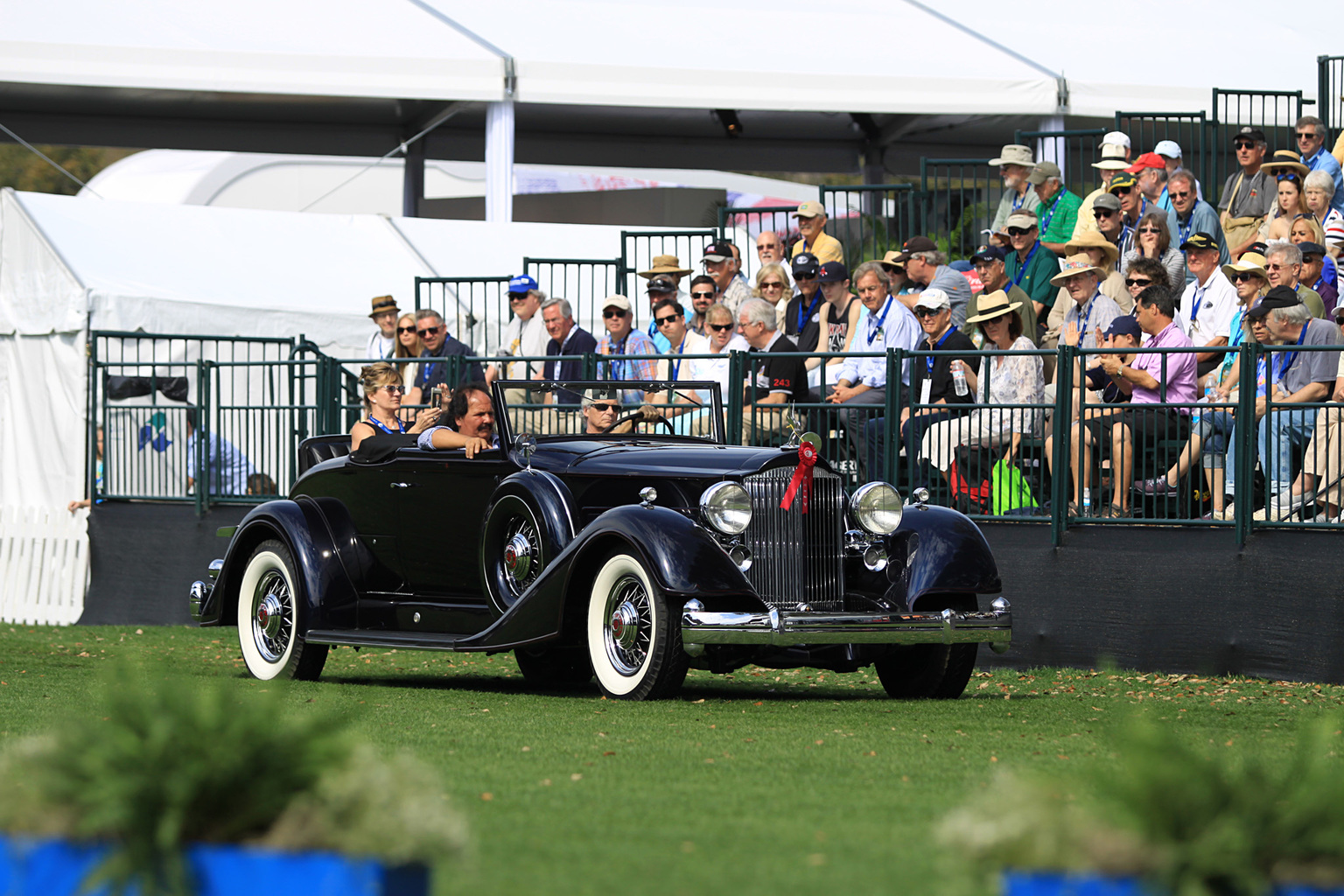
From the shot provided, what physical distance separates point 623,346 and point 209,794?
11.7 metres

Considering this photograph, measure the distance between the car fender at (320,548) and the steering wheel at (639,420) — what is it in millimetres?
1605

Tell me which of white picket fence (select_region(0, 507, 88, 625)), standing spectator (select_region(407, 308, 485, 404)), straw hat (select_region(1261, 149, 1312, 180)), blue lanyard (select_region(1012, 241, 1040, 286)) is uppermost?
straw hat (select_region(1261, 149, 1312, 180))

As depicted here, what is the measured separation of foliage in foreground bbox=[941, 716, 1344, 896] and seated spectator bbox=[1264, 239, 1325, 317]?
966 centimetres

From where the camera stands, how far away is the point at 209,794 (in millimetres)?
3314

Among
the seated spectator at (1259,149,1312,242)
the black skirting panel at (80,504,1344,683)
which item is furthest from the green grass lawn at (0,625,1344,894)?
the seated spectator at (1259,149,1312,242)

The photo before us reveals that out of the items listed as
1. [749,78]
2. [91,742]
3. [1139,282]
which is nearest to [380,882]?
[91,742]

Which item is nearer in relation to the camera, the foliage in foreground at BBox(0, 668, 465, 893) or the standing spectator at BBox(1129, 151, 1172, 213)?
the foliage in foreground at BBox(0, 668, 465, 893)

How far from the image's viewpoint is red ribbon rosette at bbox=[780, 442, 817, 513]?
931cm

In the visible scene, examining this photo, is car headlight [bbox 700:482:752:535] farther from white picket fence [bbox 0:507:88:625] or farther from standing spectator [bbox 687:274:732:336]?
white picket fence [bbox 0:507:88:625]

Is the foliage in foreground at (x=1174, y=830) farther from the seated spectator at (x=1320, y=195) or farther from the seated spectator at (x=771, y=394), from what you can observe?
the seated spectator at (x=1320, y=195)

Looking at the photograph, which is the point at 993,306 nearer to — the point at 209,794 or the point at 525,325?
the point at 525,325

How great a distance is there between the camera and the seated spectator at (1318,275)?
42.3 feet

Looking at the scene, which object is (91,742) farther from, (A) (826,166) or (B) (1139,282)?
(A) (826,166)

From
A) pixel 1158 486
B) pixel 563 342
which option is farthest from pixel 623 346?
pixel 1158 486
